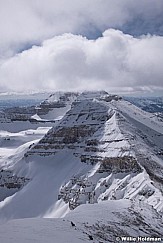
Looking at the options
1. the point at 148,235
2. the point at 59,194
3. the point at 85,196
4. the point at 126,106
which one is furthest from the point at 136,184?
the point at 126,106

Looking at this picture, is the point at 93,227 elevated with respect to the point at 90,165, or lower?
elevated

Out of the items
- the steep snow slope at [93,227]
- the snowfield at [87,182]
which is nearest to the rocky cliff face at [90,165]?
the snowfield at [87,182]

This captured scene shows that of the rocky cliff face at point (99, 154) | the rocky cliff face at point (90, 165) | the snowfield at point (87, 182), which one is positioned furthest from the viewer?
the rocky cliff face at point (90, 165)

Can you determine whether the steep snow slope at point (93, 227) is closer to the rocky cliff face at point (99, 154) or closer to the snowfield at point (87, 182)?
the snowfield at point (87, 182)

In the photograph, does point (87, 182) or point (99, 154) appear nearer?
point (87, 182)

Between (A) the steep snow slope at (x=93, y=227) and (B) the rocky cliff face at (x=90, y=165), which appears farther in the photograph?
(B) the rocky cliff face at (x=90, y=165)

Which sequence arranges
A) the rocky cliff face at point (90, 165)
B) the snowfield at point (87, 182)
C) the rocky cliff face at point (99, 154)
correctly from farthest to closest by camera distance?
the rocky cliff face at point (90, 165) → the rocky cliff face at point (99, 154) → the snowfield at point (87, 182)

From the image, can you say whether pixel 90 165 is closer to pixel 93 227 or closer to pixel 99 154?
pixel 99 154

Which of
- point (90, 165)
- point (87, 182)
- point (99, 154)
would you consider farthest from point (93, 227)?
point (99, 154)

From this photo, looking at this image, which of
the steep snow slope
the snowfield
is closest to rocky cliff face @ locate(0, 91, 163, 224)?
the snowfield

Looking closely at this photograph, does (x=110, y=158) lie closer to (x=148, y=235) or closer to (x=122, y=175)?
(x=122, y=175)

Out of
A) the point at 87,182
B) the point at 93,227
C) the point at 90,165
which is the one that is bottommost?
the point at 87,182
